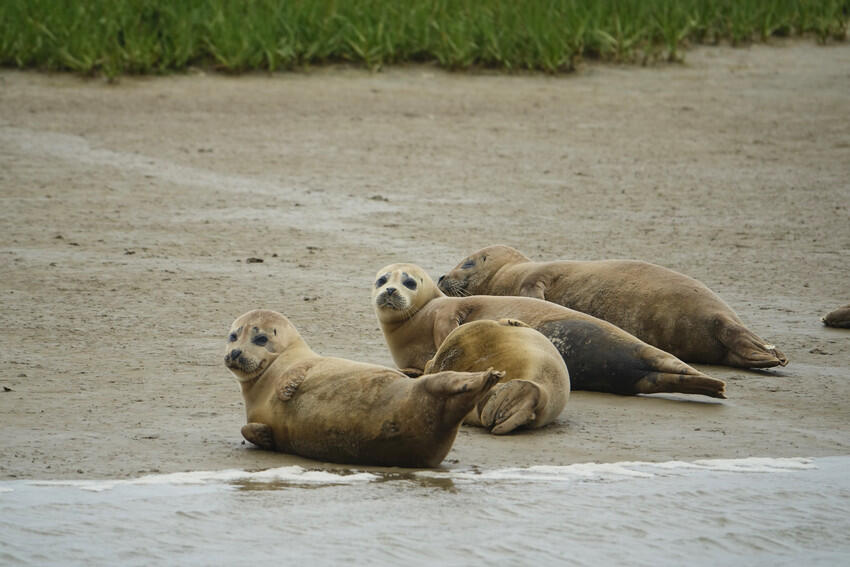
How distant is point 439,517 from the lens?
404cm

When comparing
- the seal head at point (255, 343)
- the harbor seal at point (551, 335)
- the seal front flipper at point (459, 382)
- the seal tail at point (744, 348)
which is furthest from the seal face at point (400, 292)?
the seal front flipper at point (459, 382)

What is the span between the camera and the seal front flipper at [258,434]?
4762mm

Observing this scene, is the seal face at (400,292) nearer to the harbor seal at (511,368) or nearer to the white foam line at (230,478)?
the harbor seal at (511,368)

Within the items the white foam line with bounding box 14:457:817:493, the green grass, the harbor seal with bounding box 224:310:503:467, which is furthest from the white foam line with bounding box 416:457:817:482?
the green grass

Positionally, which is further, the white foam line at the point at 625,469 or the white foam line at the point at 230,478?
the white foam line at the point at 625,469

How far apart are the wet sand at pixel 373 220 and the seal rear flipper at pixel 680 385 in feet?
0.20

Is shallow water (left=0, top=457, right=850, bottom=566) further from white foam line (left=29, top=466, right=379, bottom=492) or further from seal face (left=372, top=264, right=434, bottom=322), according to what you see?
seal face (left=372, top=264, right=434, bottom=322)

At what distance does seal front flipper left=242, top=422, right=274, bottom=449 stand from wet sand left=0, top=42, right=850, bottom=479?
0.06m

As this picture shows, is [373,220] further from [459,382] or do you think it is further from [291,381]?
[459,382]

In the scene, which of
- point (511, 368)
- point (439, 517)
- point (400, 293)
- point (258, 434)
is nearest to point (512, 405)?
point (511, 368)

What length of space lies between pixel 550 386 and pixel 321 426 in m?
0.96

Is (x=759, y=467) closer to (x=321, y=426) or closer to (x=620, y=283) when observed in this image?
(x=321, y=426)

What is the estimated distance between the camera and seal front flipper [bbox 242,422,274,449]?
187 inches

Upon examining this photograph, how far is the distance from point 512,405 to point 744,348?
1549 mm
